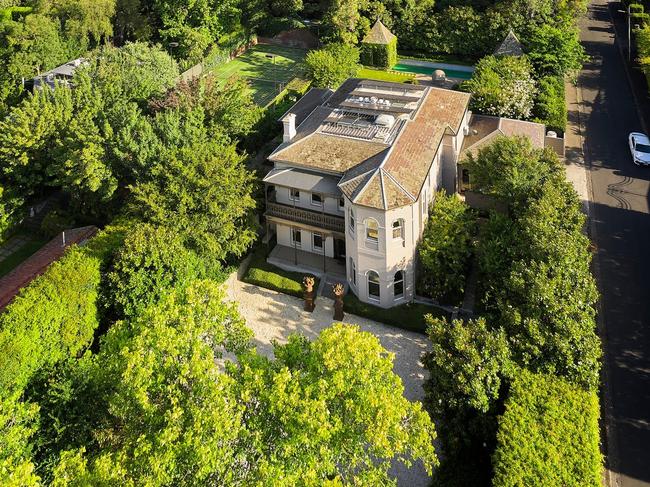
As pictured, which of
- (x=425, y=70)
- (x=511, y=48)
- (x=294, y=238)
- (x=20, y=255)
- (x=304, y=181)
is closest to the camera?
(x=304, y=181)

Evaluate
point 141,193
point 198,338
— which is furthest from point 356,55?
point 198,338

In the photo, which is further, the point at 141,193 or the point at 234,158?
the point at 234,158

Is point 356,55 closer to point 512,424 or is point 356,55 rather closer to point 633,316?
point 633,316

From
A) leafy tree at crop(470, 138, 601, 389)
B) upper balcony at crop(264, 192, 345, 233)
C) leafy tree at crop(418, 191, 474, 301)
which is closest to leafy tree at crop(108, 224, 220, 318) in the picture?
upper balcony at crop(264, 192, 345, 233)

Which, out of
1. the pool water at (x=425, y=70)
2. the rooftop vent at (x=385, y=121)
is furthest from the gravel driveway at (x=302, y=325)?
the pool water at (x=425, y=70)

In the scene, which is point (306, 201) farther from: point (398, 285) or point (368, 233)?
point (398, 285)

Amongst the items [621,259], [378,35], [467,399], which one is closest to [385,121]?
[621,259]

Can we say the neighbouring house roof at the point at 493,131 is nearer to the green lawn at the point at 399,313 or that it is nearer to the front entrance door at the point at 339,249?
the front entrance door at the point at 339,249
